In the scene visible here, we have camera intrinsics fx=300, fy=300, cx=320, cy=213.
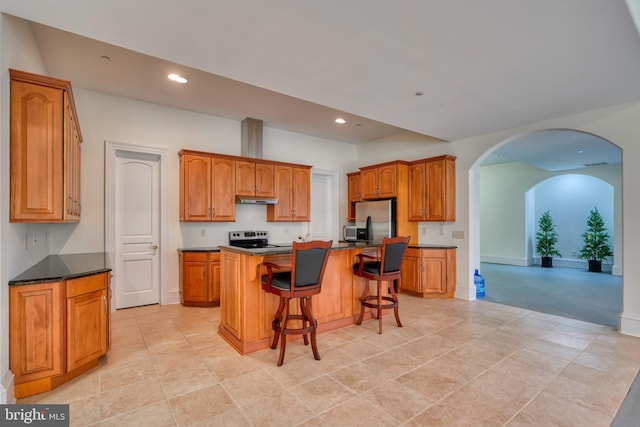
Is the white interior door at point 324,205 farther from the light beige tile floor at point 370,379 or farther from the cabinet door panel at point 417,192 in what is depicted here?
the light beige tile floor at point 370,379

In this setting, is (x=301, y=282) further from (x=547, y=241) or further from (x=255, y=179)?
(x=547, y=241)

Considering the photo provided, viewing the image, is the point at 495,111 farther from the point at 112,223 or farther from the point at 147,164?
the point at 112,223

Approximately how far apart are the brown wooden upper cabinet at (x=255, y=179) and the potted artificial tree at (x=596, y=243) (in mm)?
8249

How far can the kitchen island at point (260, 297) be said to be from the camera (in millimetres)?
2932

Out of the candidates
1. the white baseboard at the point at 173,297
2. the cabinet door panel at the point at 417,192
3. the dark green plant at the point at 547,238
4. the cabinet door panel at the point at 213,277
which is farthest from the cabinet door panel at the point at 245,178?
the dark green plant at the point at 547,238

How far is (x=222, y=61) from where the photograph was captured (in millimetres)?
2635

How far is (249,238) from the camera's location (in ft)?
17.1

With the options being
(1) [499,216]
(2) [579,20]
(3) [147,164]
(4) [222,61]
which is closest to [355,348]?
(4) [222,61]

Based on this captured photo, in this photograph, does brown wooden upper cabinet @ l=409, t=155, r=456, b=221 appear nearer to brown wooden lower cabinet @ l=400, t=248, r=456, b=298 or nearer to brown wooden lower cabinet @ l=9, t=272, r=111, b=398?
brown wooden lower cabinet @ l=400, t=248, r=456, b=298

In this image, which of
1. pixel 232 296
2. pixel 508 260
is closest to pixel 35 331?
pixel 232 296

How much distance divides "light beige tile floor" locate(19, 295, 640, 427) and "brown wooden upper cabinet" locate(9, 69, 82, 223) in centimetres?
138

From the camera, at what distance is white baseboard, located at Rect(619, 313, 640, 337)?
3423mm

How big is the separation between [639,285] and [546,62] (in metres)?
2.88

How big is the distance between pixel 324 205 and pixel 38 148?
4.93m
